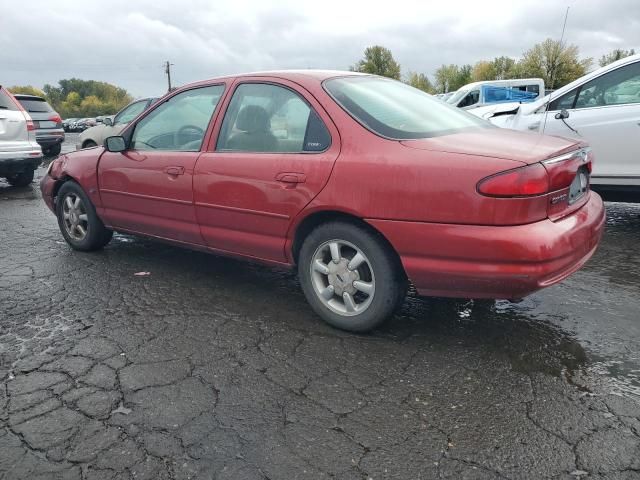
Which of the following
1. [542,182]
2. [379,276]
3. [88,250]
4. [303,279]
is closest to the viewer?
[542,182]

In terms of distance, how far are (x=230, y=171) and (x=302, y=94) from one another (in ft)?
2.26

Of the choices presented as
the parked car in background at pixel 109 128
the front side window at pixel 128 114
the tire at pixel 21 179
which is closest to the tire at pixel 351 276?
the tire at pixel 21 179

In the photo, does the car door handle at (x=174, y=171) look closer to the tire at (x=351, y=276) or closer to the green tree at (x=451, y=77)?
the tire at (x=351, y=276)

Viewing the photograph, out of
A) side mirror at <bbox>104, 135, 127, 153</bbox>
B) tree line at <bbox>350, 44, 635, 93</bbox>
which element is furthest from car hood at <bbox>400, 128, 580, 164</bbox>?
tree line at <bbox>350, 44, 635, 93</bbox>

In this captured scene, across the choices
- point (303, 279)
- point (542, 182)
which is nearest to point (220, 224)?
point (303, 279)

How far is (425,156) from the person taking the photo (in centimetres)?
277

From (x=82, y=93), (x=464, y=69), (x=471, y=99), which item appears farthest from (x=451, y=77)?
(x=82, y=93)

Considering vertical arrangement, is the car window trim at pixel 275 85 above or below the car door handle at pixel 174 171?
above

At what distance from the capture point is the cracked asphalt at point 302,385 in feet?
6.89

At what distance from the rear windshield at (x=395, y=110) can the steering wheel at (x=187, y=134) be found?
105 centimetres

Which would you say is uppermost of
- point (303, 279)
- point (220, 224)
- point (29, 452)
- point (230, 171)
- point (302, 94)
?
point (302, 94)

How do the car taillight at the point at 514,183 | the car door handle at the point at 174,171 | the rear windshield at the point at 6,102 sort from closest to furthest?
the car taillight at the point at 514,183, the car door handle at the point at 174,171, the rear windshield at the point at 6,102

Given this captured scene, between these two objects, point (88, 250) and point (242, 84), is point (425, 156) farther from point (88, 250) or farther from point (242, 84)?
point (88, 250)

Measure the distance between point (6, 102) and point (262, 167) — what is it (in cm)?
715
